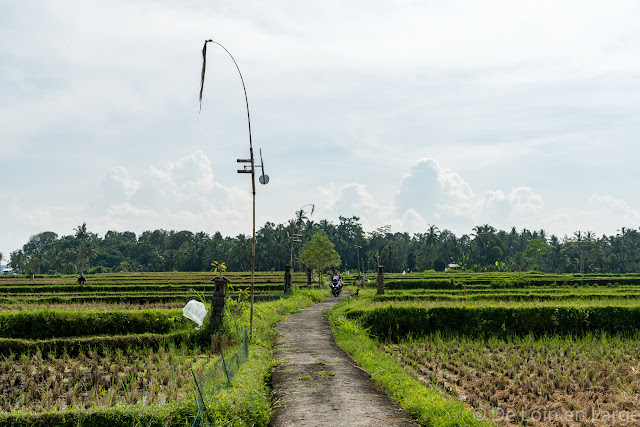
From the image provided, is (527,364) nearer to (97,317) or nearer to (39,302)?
(97,317)

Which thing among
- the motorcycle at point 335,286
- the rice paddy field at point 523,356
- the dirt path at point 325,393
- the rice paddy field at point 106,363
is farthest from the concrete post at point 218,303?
the motorcycle at point 335,286

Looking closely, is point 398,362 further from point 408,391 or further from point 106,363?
point 106,363

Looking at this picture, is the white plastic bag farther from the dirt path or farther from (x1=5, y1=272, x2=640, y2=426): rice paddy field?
the dirt path

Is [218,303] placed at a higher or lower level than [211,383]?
higher

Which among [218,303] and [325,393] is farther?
[218,303]

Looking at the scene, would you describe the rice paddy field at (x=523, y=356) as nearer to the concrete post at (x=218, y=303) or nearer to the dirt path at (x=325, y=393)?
the dirt path at (x=325, y=393)

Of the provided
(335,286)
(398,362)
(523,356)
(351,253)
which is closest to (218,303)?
(398,362)

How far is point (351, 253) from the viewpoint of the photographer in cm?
11744

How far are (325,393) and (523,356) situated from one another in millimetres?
7508

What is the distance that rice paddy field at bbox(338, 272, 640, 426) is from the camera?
340 inches

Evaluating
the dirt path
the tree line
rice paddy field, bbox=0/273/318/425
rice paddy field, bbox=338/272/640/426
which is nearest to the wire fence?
rice paddy field, bbox=0/273/318/425

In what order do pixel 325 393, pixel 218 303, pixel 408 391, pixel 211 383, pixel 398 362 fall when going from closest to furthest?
pixel 211 383, pixel 325 393, pixel 408 391, pixel 398 362, pixel 218 303

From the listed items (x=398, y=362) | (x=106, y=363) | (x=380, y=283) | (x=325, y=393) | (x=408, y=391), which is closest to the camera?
(x=325, y=393)

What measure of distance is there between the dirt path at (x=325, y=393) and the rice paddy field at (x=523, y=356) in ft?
5.11
